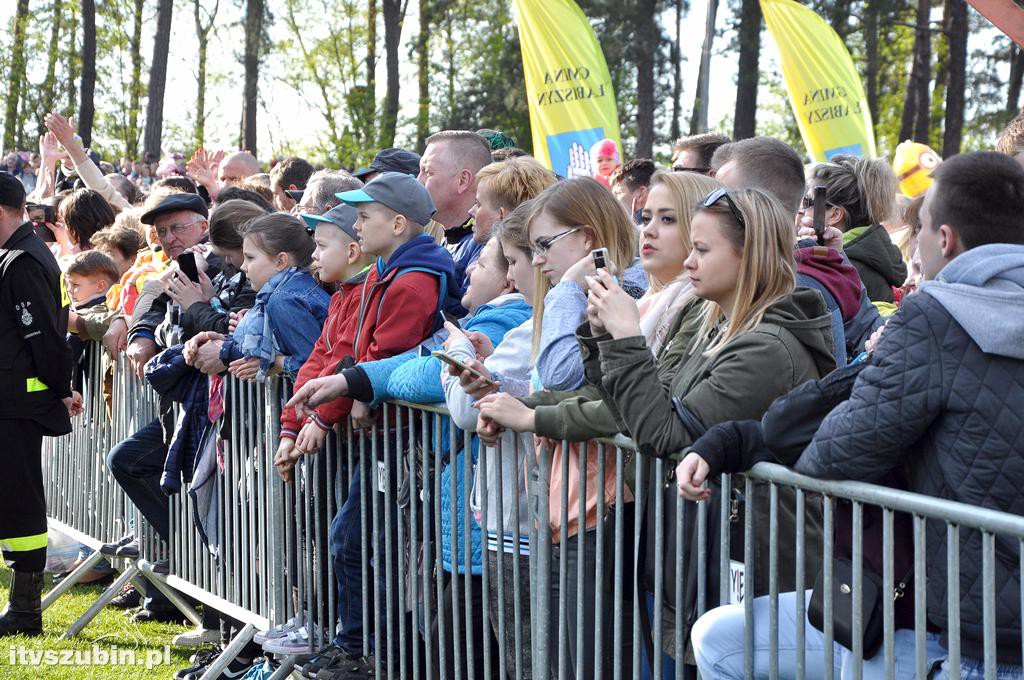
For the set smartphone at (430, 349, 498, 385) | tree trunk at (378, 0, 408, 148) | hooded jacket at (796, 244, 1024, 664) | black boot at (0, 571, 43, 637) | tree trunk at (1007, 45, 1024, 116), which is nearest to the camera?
hooded jacket at (796, 244, 1024, 664)

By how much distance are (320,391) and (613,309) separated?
1.70 m

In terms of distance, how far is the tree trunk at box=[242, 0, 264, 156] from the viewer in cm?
3628

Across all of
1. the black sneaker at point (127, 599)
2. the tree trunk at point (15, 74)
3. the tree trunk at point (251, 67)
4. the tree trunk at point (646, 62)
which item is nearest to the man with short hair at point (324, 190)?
the black sneaker at point (127, 599)

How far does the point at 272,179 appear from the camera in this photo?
937 cm

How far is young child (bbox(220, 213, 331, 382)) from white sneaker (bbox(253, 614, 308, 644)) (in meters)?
1.06

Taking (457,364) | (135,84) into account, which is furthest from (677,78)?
(457,364)

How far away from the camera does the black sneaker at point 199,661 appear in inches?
238

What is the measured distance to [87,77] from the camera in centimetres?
2505

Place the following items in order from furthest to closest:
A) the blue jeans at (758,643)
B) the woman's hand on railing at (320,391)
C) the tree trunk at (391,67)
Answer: the tree trunk at (391,67), the woman's hand on railing at (320,391), the blue jeans at (758,643)

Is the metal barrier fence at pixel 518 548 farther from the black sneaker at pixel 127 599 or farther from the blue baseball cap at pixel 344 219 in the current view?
the black sneaker at pixel 127 599

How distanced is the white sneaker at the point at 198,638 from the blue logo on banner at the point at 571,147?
26.4 feet

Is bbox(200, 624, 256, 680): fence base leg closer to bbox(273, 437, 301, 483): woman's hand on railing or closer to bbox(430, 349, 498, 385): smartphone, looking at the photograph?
bbox(273, 437, 301, 483): woman's hand on railing

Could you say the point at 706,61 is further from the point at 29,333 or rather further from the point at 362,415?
the point at 362,415

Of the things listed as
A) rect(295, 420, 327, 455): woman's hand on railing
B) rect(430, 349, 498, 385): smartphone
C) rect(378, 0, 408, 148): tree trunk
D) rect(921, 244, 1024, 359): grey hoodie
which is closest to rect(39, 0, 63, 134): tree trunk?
rect(378, 0, 408, 148): tree trunk
